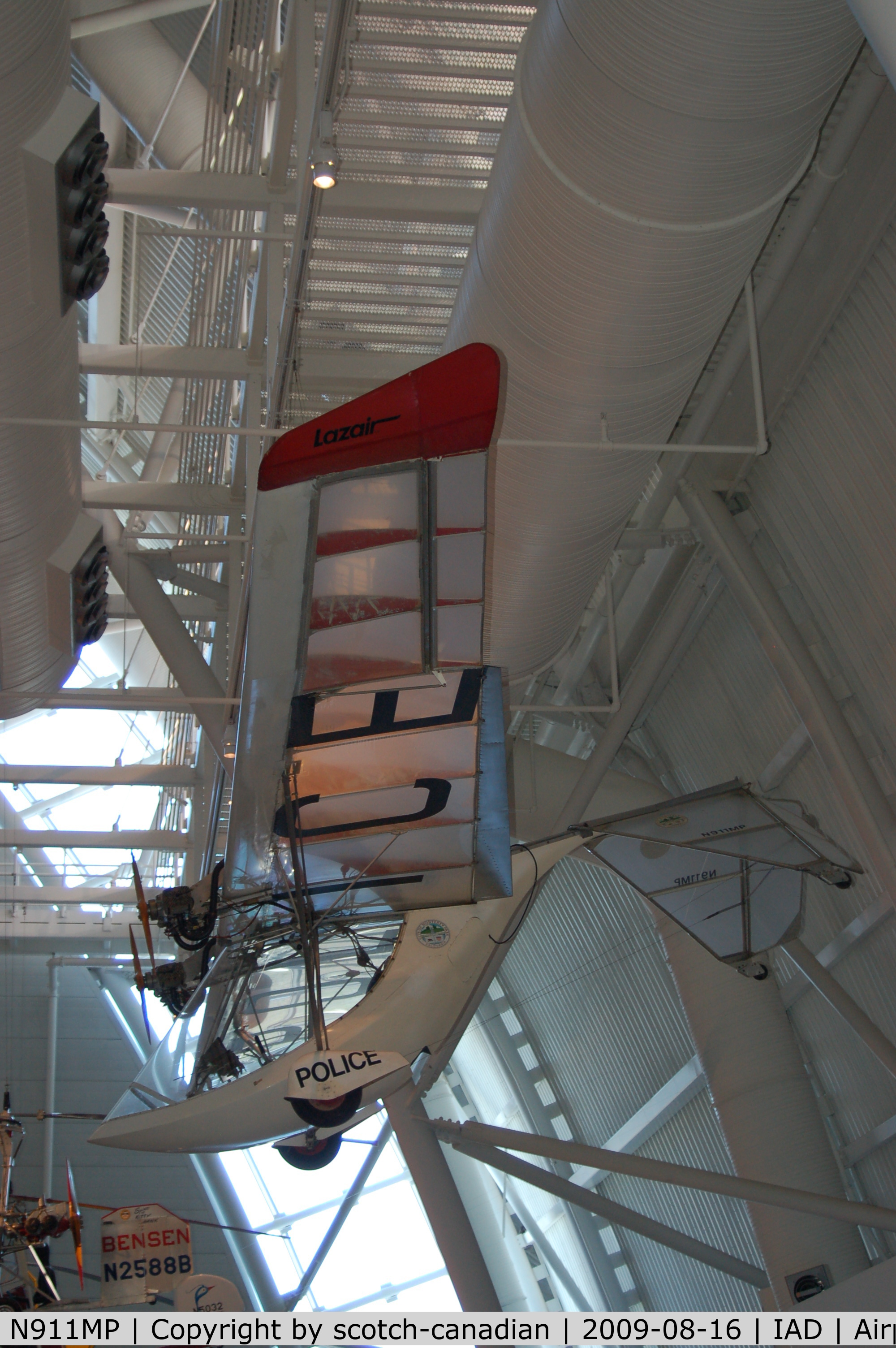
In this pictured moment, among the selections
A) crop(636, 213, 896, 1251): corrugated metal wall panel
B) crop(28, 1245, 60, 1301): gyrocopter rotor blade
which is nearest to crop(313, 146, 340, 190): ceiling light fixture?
crop(636, 213, 896, 1251): corrugated metal wall panel

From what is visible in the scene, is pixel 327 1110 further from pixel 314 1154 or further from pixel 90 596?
pixel 90 596

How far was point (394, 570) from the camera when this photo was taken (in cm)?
547

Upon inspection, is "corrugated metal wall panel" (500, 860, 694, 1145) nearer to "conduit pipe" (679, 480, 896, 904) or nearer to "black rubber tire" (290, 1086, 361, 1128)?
"conduit pipe" (679, 480, 896, 904)

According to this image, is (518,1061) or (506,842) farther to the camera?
(518,1061)

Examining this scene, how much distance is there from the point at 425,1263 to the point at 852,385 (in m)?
22.1

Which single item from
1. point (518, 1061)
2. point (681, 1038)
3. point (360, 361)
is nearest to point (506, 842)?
point (360, 361)

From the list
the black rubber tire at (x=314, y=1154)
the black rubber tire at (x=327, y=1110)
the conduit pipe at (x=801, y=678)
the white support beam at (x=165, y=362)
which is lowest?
the black rubber tire at (x=327, y=1110)

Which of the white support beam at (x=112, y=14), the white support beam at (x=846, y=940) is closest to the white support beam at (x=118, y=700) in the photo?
the white support beam at (x=112, y=14)

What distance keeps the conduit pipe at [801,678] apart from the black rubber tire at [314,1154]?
4.66 meters

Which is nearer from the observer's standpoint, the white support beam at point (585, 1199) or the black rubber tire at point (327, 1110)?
the black rubber tire at point (327, 1110)

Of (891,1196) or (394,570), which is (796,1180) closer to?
(891,1196)

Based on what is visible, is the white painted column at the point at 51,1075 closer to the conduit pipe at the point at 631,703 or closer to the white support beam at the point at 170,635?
the white support beam at the point at 170,635

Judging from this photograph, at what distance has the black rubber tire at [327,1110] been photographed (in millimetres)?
6672

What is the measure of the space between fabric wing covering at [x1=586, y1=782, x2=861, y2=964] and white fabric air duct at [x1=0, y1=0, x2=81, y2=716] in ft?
15.5
